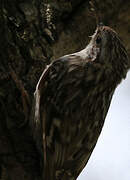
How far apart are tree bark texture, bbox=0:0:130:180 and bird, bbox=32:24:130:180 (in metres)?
0.07

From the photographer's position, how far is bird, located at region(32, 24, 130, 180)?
8.70 feet

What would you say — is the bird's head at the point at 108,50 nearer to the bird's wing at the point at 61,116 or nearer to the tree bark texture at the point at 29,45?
the bird's wing at the point at 61,116

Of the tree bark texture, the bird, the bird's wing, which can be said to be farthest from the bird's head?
the tree bark texture

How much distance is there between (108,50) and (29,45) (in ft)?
1.37

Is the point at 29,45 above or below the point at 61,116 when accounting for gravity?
above

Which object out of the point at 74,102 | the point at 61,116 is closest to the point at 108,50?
the point at 74,102

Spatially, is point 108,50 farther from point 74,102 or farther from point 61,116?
point 61,116

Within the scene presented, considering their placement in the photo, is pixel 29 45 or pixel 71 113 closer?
pixel 71 113

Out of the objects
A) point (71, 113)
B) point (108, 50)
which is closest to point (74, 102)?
point (71, 113)

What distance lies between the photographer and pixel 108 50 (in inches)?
118

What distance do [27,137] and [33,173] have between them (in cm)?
21

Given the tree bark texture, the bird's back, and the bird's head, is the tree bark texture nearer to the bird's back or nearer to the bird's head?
the bird's back

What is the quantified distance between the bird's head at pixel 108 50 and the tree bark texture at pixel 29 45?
0.27m

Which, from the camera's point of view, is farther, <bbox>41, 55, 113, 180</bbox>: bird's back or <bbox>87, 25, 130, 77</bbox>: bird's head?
<bbox>87, 25, 130, 77</bbox>: bird's head
